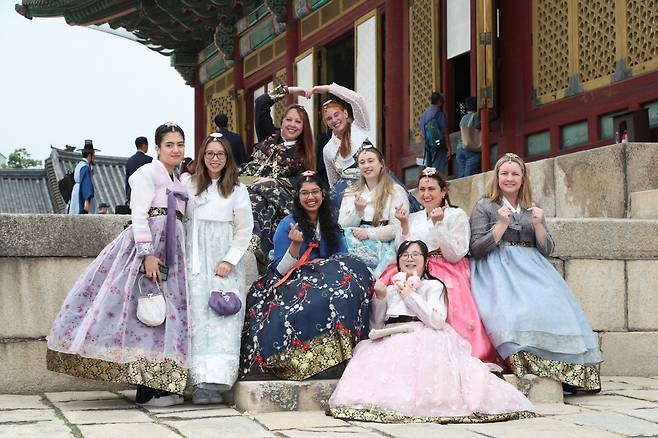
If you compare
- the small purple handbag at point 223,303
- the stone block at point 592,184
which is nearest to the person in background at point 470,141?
the stone block at point 592,184

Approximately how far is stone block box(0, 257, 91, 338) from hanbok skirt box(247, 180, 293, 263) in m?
1.23

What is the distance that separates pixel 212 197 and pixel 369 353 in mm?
1289

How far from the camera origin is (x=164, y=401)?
5109mm

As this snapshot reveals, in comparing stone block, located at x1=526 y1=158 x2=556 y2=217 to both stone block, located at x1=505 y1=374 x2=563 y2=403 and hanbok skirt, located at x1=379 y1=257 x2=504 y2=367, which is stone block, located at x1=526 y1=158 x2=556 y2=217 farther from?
stone block, located at x1=505 y1=374 x2=563 y2=403

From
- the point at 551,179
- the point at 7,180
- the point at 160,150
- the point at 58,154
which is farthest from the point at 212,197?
the point at 7,180

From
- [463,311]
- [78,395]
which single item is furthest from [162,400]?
[463,311]

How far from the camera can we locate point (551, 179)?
8258mm

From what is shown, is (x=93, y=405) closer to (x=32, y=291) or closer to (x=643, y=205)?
(x=32, y=291)

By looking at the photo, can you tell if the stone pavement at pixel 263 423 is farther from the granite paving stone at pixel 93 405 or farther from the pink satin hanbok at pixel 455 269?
the pink satin hanbok at pixel 455 269

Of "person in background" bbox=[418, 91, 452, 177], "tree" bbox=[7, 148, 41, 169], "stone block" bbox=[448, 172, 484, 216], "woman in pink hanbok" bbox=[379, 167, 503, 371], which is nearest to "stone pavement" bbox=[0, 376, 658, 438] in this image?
"woman in pink hanbok" bbox=[379, 167, 503, 371]

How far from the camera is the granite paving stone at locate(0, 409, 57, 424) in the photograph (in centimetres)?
464

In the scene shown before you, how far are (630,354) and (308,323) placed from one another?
8.47 feet

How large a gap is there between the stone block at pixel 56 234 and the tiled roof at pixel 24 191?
66.3 feet

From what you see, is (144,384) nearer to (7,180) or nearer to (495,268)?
(495,268)
